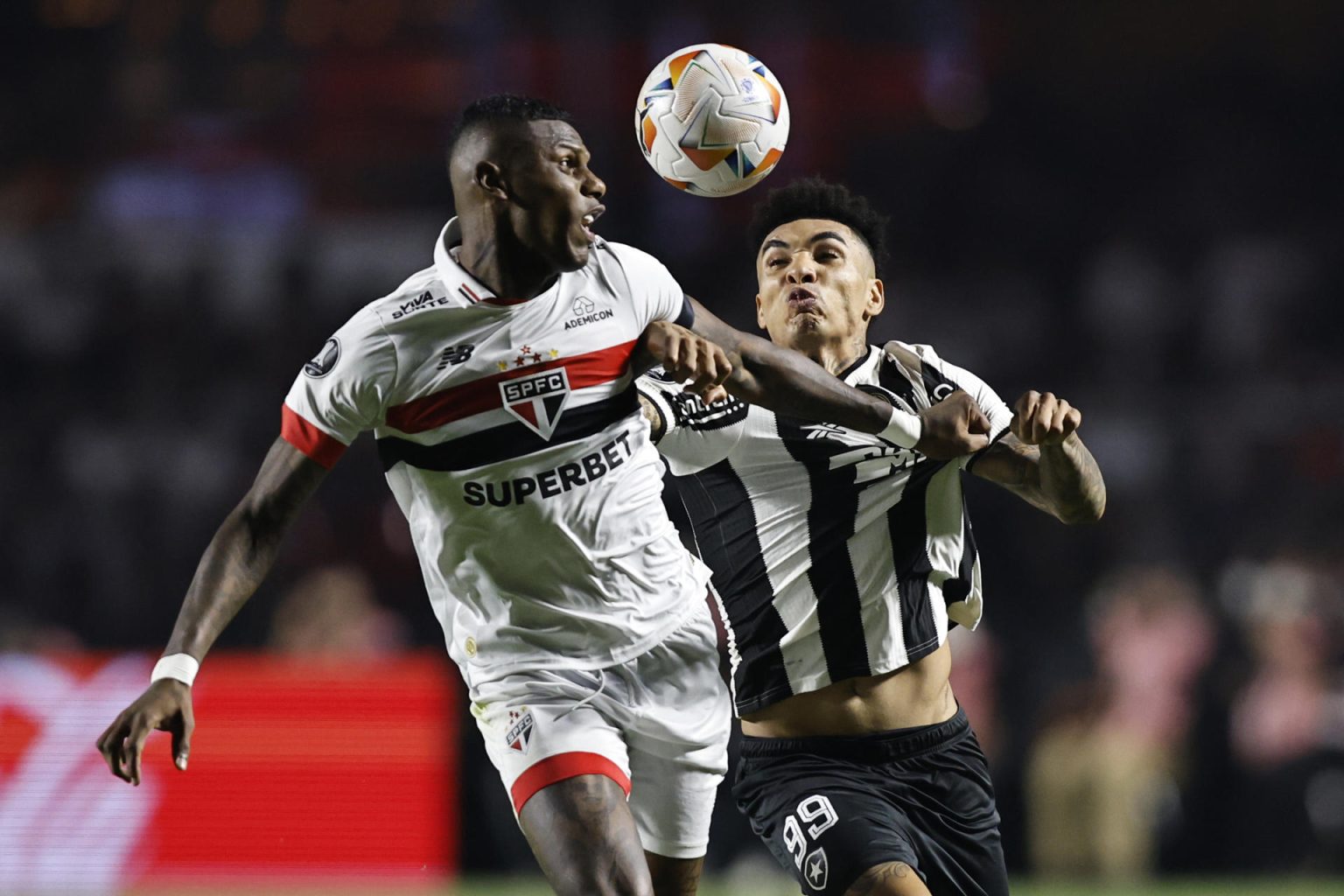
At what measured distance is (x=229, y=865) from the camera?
30.2ft

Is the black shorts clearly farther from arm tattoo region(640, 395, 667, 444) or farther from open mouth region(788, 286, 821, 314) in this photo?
open mouth region(788, 286, 821, 314)

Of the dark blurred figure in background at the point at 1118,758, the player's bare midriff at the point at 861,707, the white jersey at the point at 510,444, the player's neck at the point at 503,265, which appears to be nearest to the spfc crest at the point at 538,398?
the white jersey at the point at 510,444

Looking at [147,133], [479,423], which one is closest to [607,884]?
[479,423]

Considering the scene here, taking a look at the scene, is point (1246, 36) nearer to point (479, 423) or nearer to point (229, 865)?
point (229, 865)

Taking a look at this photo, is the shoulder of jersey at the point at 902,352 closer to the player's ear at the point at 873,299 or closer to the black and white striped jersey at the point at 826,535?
the black and white striped jersey at the point at 826,535

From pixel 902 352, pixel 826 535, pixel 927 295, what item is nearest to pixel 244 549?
pixel 826 535

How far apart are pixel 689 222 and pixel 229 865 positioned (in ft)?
25.1

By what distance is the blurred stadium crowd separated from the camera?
33.6 ft

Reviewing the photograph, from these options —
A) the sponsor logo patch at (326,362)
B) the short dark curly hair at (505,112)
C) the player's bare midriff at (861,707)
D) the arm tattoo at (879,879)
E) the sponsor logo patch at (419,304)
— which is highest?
the short dark curly hair at (505,112)

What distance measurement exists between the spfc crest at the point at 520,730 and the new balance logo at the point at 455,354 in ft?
2.76

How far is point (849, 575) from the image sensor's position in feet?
15.6

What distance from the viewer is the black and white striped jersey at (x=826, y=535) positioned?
185 inches

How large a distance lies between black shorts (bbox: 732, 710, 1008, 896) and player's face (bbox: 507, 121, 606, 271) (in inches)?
58.9

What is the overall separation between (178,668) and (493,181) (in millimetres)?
1379
